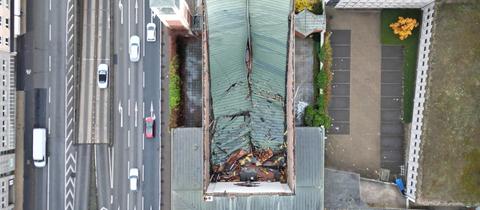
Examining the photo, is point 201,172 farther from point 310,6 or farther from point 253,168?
point 310,6

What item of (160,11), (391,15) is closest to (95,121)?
(160,11)

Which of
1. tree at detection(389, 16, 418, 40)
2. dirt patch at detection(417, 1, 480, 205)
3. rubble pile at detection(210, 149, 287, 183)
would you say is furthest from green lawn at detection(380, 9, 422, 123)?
rubble pile at detection(210, 149, 287, 183)

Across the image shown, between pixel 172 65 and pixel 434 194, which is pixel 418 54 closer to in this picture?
pixel 434 194

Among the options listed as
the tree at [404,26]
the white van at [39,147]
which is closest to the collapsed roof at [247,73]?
the tree at [404,26]

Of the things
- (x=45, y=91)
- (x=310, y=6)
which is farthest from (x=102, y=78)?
(x=310, y=6)

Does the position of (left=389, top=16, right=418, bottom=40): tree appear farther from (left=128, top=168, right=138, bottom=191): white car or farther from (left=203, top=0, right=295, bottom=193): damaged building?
(left=128, top=168, right=138, bottom=191): white car

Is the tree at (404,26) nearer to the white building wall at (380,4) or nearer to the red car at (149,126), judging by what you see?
the white building wall at (380,4)
